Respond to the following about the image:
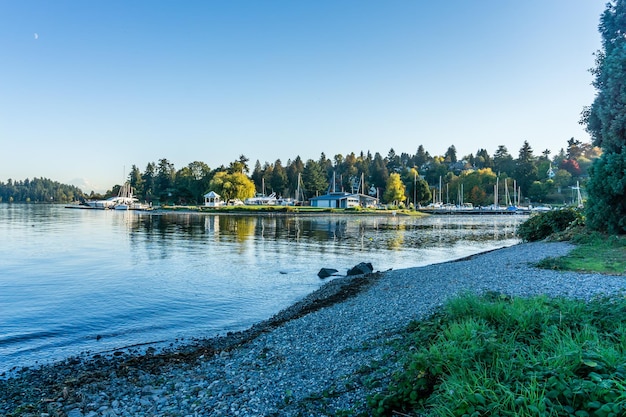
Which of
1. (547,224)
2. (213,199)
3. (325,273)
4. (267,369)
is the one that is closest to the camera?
(267,369)

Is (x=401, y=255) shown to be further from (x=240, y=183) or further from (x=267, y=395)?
(x=240, y=183)

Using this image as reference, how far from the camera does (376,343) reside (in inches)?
286

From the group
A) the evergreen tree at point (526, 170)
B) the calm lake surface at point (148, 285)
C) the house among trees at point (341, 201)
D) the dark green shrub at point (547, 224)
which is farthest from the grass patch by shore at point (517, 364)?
the evergreen tree at point (526, 170)

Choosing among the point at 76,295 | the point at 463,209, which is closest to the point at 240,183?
the point at 463,209

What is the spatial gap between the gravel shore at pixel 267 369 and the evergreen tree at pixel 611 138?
366 inches

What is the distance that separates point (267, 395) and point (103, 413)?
7.61 feet

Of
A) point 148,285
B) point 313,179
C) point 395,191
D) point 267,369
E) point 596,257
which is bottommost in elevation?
point 148,285

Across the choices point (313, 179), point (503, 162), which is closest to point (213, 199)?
point (313, 179)

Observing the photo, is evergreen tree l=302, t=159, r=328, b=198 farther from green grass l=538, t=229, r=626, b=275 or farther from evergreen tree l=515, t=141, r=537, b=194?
green grass l=538, t=229, r=626, b=275

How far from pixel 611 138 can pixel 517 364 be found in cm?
1955

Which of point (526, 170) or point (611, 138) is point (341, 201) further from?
point (611, 138)

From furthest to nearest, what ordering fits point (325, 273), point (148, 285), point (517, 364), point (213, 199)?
point (213, 199) → point (325, 273) → point (148, 285) → point (517, 364)

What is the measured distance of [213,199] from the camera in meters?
117

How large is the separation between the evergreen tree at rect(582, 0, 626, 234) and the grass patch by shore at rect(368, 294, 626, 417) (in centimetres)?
1458
